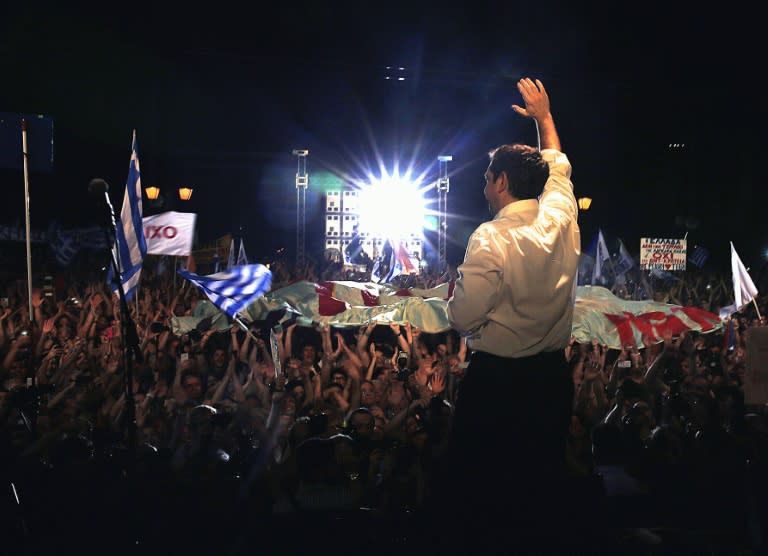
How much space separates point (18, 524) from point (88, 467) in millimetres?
966

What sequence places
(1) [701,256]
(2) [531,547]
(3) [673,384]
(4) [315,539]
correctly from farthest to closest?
(1) [701,256] → (3) [673,384] → (4) [315,539] → (2) [531,547]

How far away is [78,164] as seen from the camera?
92.7 ft

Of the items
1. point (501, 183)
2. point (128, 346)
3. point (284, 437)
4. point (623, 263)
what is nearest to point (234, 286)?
point (284, 437)

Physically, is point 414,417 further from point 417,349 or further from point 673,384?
point 673,384

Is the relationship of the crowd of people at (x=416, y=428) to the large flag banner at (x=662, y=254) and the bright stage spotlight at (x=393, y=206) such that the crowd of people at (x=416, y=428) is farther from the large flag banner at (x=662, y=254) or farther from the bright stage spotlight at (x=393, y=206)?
the bright stage spotlight at (x=393, y=206)

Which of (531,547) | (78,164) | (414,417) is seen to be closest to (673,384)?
(414,417)

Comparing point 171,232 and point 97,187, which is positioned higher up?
point 97,187

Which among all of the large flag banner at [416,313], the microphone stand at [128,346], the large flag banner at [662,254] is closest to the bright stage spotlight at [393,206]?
the large flag banner at [662,254]

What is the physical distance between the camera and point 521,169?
2510 mm

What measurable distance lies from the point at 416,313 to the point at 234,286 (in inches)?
110

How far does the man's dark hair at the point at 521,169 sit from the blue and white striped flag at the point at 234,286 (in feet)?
23.4

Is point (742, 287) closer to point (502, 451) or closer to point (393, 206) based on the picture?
point (502, 451)

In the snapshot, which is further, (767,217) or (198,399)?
(767,217)

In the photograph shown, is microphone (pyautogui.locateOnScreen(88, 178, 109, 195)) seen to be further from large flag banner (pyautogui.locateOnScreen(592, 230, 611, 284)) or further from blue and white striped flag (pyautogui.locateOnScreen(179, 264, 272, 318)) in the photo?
large flag banner (pyautogui.locateOnScreen(592, 230, 611, 284))
